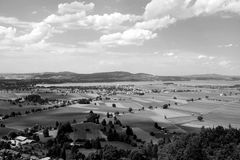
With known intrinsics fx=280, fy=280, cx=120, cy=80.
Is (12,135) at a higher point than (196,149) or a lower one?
lower

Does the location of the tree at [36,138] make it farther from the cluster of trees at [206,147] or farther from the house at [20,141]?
the cluster of trees at [206,147]

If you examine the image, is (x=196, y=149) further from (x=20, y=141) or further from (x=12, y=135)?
(x=12, y=135)

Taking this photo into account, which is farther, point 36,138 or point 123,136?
point 123,136

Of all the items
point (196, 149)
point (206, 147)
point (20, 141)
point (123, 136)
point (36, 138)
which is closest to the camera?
point (196, 149)

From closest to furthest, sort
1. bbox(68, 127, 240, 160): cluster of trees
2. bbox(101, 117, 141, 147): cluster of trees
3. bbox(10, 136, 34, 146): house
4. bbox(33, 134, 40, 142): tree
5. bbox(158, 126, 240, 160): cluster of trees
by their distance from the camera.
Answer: bbox(158, 126, 240, 160): cluster of trees → bbox(68, 127, 240, 160): cluster of trees → bbox(10, 136, 34, 146): house → bbox(33, 134, 40, 142): tree → bbox(101, 117, 141, 147): cluster of trees

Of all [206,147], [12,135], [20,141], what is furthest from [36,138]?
[206,147]

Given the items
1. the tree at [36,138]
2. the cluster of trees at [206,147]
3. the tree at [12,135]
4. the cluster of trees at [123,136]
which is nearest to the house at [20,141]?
the tree at [36,138]

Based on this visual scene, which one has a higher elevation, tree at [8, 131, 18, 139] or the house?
tree at [8, 131, 18, 139]

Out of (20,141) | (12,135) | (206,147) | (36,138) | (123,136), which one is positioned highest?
(206,147)

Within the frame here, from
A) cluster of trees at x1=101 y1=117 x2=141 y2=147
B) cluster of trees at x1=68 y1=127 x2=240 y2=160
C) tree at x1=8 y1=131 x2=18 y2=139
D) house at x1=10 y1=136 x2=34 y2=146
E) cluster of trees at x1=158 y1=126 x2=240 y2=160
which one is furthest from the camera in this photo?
tree at x1=8 y1=131 x2=18 y2=139

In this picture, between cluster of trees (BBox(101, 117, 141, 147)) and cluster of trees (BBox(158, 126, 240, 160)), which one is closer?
cluster of trees (BBox(158, 126, 240, 160))

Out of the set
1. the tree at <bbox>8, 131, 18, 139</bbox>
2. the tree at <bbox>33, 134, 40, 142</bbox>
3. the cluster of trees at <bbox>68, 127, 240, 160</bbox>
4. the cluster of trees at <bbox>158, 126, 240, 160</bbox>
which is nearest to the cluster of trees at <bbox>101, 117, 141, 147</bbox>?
the cluster of trees at <bbox>68, 127, 240, 160</bbox>

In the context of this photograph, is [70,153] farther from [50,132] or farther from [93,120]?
[93,120]

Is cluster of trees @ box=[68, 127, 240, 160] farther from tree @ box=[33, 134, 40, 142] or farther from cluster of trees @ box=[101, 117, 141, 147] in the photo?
tree @ box=[33, 134, 40, 142]
